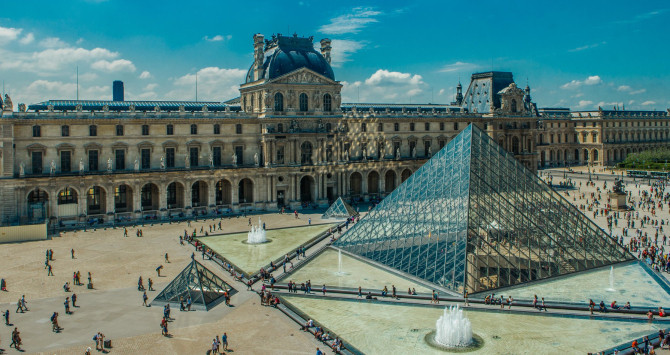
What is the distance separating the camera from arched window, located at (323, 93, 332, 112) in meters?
64.2

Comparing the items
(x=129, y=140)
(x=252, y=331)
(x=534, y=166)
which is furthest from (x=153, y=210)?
(x=534, y=166)

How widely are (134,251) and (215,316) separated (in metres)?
16.0

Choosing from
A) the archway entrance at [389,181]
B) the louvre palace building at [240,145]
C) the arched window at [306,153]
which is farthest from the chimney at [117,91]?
the archway entrance at [389,181]

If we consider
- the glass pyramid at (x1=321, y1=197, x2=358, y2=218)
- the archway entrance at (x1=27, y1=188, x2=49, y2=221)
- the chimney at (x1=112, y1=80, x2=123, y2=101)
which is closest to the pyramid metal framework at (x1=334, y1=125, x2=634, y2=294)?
the glass pyramid at (x1=321, y1=197, x2=358, y2=218)

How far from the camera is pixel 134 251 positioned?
4172 cm

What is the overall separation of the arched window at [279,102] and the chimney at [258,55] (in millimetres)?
3191

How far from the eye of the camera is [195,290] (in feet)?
99.6

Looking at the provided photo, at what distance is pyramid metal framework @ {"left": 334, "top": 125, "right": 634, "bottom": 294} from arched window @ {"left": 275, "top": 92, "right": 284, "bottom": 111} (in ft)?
79.0

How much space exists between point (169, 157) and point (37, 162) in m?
11.6

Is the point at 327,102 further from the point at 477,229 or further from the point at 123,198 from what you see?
the point at 477,229

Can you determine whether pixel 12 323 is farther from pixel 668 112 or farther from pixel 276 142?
pixel 668 112

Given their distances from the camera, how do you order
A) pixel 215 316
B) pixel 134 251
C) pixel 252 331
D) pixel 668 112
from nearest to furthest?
pixel 252 331
pixel 215 316
pixel 134 251
pixel 668 112

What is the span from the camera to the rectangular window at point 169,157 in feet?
187

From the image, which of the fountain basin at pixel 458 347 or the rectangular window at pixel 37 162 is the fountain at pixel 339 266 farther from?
the rectangular window at pixel 37 162
